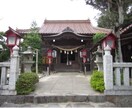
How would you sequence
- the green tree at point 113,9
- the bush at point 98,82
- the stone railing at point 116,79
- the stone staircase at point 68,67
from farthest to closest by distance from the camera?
the stone staircase at point 68,67, the green tree at point 113,9, the bush at point 98,82, the stone railing at point 116,79

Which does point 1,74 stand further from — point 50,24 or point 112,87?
point 50,24

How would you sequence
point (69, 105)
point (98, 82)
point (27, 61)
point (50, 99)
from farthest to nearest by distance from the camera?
1. point (27, 61)
2. point (98, 82)
3. point (50, 99)
4. point (69, 105)

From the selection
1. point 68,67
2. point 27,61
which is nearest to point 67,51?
point 68,67

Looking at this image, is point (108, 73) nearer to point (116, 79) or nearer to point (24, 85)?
point (116, 79)

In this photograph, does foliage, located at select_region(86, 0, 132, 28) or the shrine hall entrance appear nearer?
foliage, located at select_region(86, 0, 132, 28)

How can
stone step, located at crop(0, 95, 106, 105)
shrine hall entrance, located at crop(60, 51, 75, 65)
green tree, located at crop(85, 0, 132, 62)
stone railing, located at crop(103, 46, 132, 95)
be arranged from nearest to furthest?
stone step, located at crop(0, 95, 106, 105) → stone railing, located at crop(103, 46, 132, 95) → green tree, located at crop(85, 0, 132, 62) → shrine hall entrance, located at crop(60, 51, 75, 65)

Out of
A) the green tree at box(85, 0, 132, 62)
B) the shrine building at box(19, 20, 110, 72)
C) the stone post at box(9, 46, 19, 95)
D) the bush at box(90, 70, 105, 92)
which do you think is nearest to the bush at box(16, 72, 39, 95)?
the stone post at box(9, 46, 19, 95)

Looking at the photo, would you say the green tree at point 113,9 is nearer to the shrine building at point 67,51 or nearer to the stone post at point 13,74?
the shrine building at point 67,51

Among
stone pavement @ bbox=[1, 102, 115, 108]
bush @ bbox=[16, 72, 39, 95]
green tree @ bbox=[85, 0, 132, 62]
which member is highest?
green tree @ bbox=[85, 0, 132, 62]

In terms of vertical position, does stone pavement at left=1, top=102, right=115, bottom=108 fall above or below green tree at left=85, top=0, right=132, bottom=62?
below

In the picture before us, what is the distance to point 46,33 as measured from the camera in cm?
1736

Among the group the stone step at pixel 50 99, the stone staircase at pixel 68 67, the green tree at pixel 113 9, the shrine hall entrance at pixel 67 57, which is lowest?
the stone step at pixel 50 99

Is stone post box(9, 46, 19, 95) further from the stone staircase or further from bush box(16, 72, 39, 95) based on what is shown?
the stone staircase

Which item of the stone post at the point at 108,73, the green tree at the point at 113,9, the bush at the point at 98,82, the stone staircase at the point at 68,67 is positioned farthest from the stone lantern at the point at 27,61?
the stone staircase at the point at 68,67
